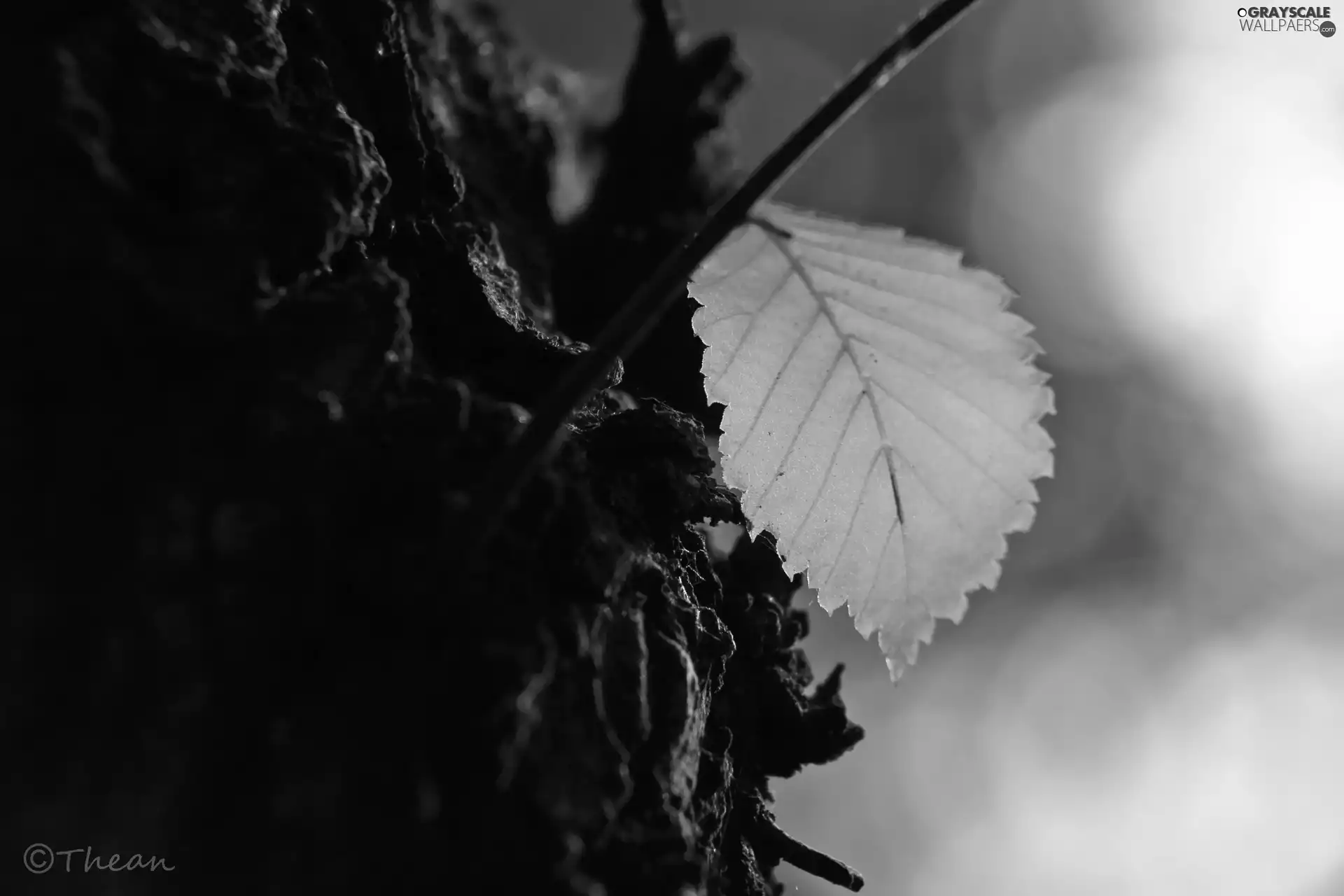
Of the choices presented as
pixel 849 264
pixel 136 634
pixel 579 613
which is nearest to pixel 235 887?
pixel 136 634

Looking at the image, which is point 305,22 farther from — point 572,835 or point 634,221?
point 634,221

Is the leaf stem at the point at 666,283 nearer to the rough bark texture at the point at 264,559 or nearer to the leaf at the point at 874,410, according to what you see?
the rough bark texture at the point at 264,559

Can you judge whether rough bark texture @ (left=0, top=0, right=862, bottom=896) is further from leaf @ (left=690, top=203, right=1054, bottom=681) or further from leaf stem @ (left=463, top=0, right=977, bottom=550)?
leaf @ (left=690, top=203, right=1054, bottom=681)

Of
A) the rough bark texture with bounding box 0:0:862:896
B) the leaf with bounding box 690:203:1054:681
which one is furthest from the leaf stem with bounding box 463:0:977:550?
the leaf with bounding box 690:203:1054:681

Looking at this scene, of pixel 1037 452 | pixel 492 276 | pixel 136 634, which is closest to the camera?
pixel 136 634

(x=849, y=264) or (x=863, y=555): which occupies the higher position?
(x=849, y=264)

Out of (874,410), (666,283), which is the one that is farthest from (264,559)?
(874,410)

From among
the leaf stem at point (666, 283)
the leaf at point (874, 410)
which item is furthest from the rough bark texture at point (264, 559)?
the leaf at point (874, 410)
